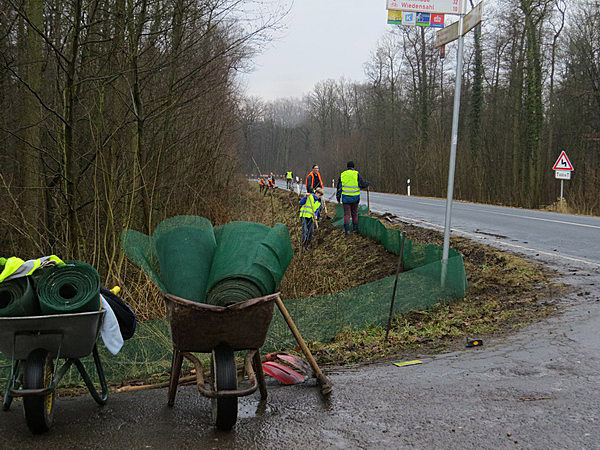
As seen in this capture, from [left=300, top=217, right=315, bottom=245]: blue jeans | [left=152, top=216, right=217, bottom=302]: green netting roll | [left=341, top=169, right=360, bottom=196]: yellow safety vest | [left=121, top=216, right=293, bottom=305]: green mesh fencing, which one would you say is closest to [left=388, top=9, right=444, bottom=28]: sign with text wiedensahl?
[left=121, top=216, right=293, bottom=305]: green mesh fencing

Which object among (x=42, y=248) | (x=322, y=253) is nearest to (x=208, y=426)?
(x=42, y=248)

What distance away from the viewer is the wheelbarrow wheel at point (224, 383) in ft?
12.8

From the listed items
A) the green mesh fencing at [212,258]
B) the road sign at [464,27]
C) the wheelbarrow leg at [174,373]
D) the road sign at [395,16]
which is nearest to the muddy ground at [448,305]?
the wheelbarrow leg at [174,373]

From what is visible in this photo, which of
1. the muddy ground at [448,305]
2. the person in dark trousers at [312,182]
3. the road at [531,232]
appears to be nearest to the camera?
the muddy ground at [448,305]

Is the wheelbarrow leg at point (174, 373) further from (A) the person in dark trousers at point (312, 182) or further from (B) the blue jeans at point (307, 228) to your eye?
(A) the person in dark trousers at point (312, 182)

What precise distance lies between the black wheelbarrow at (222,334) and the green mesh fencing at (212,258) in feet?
0.46

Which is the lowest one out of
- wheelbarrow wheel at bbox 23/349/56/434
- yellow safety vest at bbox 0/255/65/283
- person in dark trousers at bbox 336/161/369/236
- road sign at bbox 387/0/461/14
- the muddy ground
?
the muddy ground

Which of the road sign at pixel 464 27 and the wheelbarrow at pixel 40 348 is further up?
the road sign at pixel 464 27

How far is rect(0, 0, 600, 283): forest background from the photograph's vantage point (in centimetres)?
938

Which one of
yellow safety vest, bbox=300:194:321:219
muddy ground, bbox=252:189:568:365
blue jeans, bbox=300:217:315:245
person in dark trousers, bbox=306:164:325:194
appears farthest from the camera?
person in dark trousers, bbox=306:164:325:194

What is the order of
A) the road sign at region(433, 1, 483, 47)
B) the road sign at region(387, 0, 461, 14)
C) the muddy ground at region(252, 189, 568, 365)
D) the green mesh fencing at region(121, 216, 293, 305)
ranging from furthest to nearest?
the road sign at region(387, 0, 461, 14) < the road sign at region(433, 1, 483, 47) < the muddy ground at region(252, 189, 568, 365) < the green mesh fencing at region(121, 216, 293, 305)

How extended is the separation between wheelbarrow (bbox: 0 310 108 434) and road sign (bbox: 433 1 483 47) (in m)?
6.17

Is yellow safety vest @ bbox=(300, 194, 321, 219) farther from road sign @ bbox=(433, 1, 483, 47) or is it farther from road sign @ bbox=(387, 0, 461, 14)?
road sign @ bbox=(387, 0, 461, 14)

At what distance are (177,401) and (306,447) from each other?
137 cm
